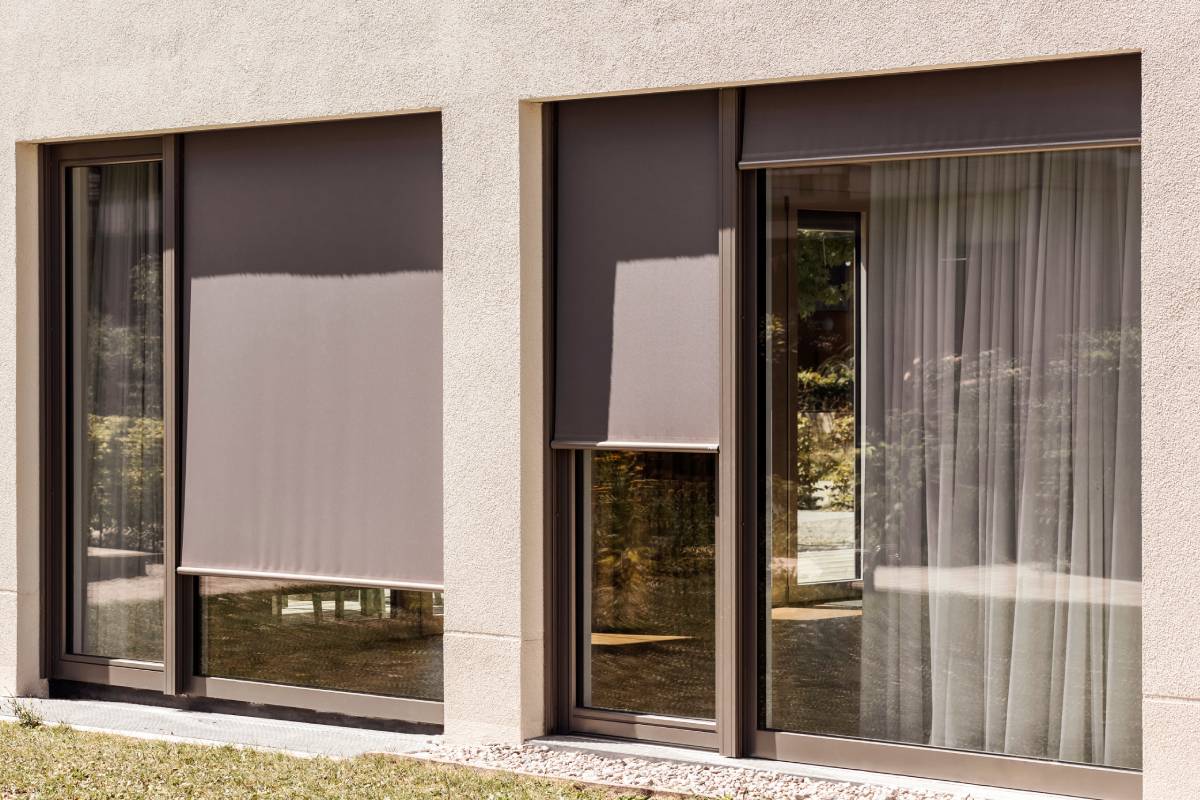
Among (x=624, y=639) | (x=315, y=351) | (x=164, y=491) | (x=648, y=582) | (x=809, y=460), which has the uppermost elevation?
(x=315, y=351)

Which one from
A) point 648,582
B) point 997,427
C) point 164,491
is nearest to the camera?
point 997,427

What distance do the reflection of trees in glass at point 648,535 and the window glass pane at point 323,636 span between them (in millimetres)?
1188

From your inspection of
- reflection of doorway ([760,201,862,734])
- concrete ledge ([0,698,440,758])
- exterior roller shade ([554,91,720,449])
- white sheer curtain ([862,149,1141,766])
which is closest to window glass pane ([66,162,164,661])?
concrete ledge ([0,698,440,758])

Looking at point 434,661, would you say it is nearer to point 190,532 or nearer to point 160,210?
point 190,532

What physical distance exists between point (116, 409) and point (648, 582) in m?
4.04

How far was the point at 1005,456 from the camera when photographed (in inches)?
271

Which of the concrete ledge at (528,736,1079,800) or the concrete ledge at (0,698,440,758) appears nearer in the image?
the concrete ledge at (528,736,1079,800)

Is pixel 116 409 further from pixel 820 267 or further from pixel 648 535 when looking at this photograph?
pixel 820 267

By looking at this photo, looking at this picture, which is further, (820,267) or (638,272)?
(638,272)

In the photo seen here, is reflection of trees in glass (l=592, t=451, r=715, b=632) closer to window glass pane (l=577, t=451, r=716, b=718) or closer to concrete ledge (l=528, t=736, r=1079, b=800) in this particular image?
window glass pane (l=577, t=451, r=716, b=718)

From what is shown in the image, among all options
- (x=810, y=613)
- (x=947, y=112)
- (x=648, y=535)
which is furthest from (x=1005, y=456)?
(x=648, y=535)

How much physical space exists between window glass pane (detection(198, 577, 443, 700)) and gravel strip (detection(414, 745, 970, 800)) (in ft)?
2.84

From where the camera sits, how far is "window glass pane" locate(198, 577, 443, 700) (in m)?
8.41

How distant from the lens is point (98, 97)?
8961mm
